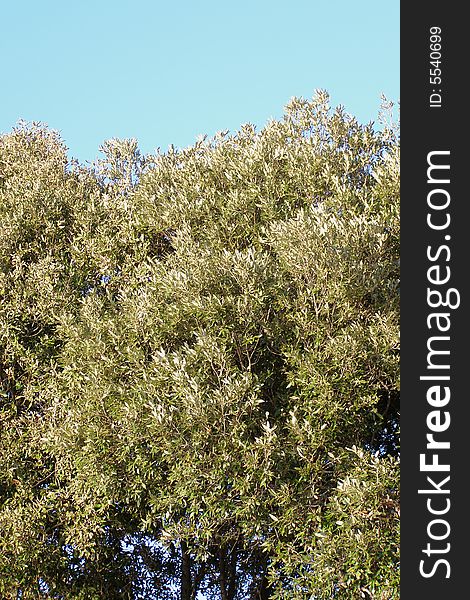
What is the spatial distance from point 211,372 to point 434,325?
536 centimetres

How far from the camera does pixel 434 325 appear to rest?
1127cm

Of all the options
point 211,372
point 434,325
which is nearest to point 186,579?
point 211,372

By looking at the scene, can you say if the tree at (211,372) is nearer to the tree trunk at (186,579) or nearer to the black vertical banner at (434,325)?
the tree trunk at (186,579)

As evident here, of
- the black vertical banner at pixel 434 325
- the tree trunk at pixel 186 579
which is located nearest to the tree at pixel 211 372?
the tree trunk at pixel 186 579

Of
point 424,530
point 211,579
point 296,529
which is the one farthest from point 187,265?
point 211,579

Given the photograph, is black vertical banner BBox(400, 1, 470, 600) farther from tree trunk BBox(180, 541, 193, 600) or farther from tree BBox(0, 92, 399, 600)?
tree trunk BBox(180, 541, 193, 600)

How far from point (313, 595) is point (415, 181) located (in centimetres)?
768

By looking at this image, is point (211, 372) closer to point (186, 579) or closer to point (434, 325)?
point (434, 325)

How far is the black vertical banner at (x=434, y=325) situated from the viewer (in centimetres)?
1112

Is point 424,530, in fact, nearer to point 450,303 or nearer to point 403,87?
point 450,303

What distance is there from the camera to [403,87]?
1187 centimetres

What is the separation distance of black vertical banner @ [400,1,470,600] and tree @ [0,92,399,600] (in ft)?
10.5

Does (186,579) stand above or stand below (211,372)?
below

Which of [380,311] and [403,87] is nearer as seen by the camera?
[403,87]
